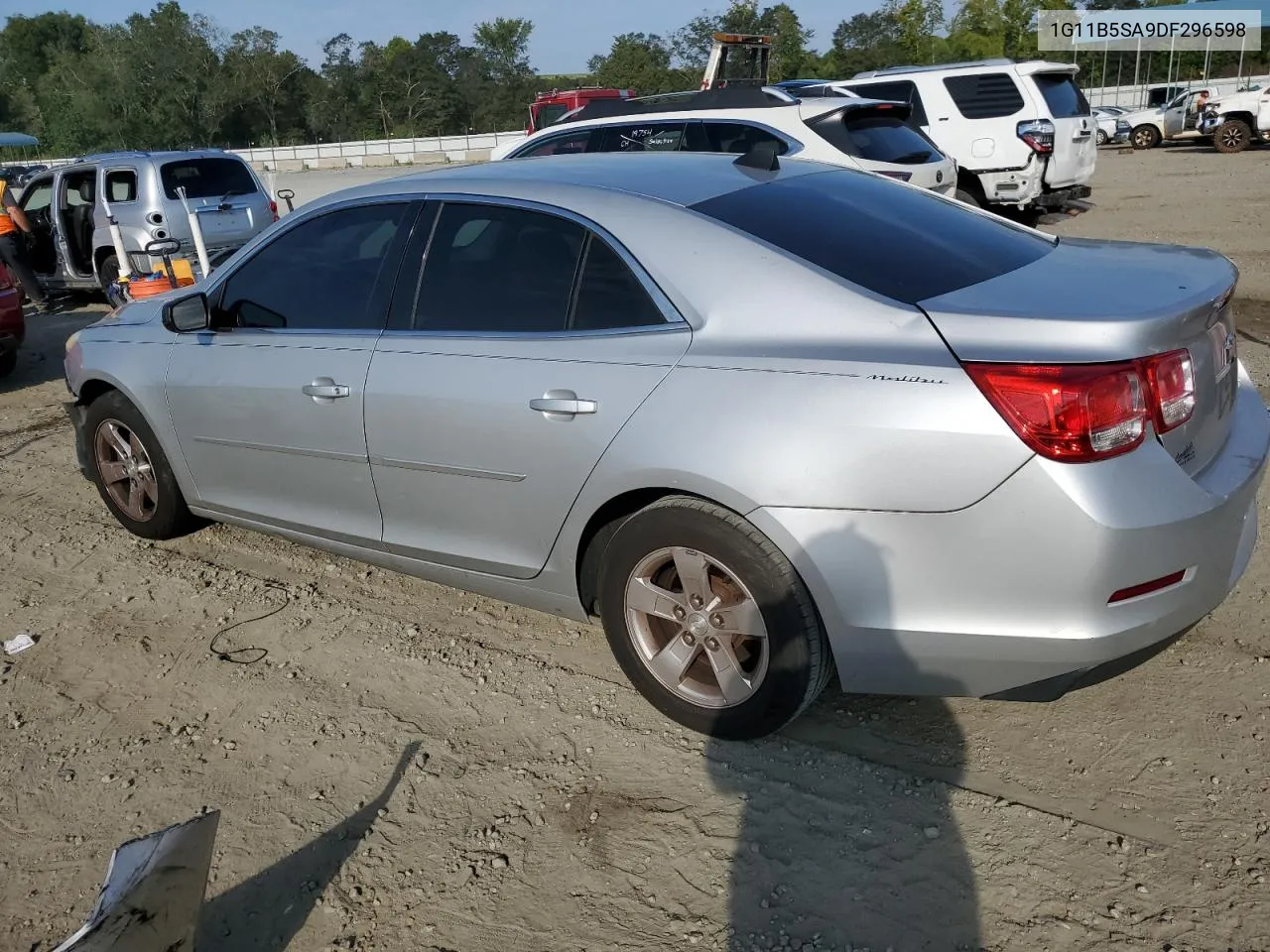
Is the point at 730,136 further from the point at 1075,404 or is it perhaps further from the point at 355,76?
the point at 355,76

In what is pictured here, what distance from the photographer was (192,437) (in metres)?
4.41

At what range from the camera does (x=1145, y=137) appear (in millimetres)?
28297

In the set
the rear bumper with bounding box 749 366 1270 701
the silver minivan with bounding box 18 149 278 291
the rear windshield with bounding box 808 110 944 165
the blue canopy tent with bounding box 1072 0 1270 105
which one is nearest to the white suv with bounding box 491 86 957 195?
the rear windshield with bounding box 808 110 944 165

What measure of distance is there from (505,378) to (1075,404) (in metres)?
1.67

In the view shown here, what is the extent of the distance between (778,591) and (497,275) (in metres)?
1.47

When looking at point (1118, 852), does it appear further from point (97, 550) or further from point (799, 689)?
point (97, 550)

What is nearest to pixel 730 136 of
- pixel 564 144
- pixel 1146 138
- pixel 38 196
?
pixel 564 144

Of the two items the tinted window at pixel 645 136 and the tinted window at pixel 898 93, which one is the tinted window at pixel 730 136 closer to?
the tinted window at pixel 645 136

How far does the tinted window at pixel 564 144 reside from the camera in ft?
35.3

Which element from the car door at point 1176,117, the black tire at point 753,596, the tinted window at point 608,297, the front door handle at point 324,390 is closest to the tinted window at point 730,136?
the front door handle at point 324,390

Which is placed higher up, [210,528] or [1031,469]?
[1031,469]

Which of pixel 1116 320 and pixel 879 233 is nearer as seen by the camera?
pixel 1116 320

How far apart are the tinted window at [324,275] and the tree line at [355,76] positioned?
1966 inches

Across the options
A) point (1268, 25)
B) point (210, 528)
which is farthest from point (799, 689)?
point (1268, 25)
